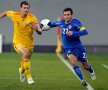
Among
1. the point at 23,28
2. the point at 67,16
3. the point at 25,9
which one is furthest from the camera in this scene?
the point at 23,28

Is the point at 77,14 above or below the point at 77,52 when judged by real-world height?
below

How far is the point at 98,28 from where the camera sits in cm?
3722

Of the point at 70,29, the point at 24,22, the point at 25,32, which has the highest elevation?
the point at 24,22

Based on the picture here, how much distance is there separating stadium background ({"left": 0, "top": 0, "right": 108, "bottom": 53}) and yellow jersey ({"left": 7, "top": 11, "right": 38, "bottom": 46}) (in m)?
21.3

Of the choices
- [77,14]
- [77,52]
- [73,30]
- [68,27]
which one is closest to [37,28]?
[68,27]

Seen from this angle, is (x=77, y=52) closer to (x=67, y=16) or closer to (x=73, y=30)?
(x=73, y=30)

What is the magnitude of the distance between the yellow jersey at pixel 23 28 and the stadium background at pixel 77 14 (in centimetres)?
2133

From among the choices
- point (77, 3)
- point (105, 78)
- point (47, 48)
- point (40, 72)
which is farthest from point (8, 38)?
point (105, 78)

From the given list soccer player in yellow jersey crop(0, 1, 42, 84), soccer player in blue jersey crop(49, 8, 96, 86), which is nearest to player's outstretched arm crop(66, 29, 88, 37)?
soccer player in blue jersey crop(49, 8, 96, 86)

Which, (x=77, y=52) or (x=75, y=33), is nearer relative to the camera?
(x=75, y=33)

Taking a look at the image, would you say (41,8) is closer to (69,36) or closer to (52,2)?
(52,2)

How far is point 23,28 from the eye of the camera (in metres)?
14.9

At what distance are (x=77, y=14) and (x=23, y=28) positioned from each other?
22063 millimetres

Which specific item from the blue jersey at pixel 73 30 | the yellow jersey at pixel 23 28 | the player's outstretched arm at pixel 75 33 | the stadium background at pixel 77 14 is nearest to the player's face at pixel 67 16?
the blue jersey at pixel 73 30
